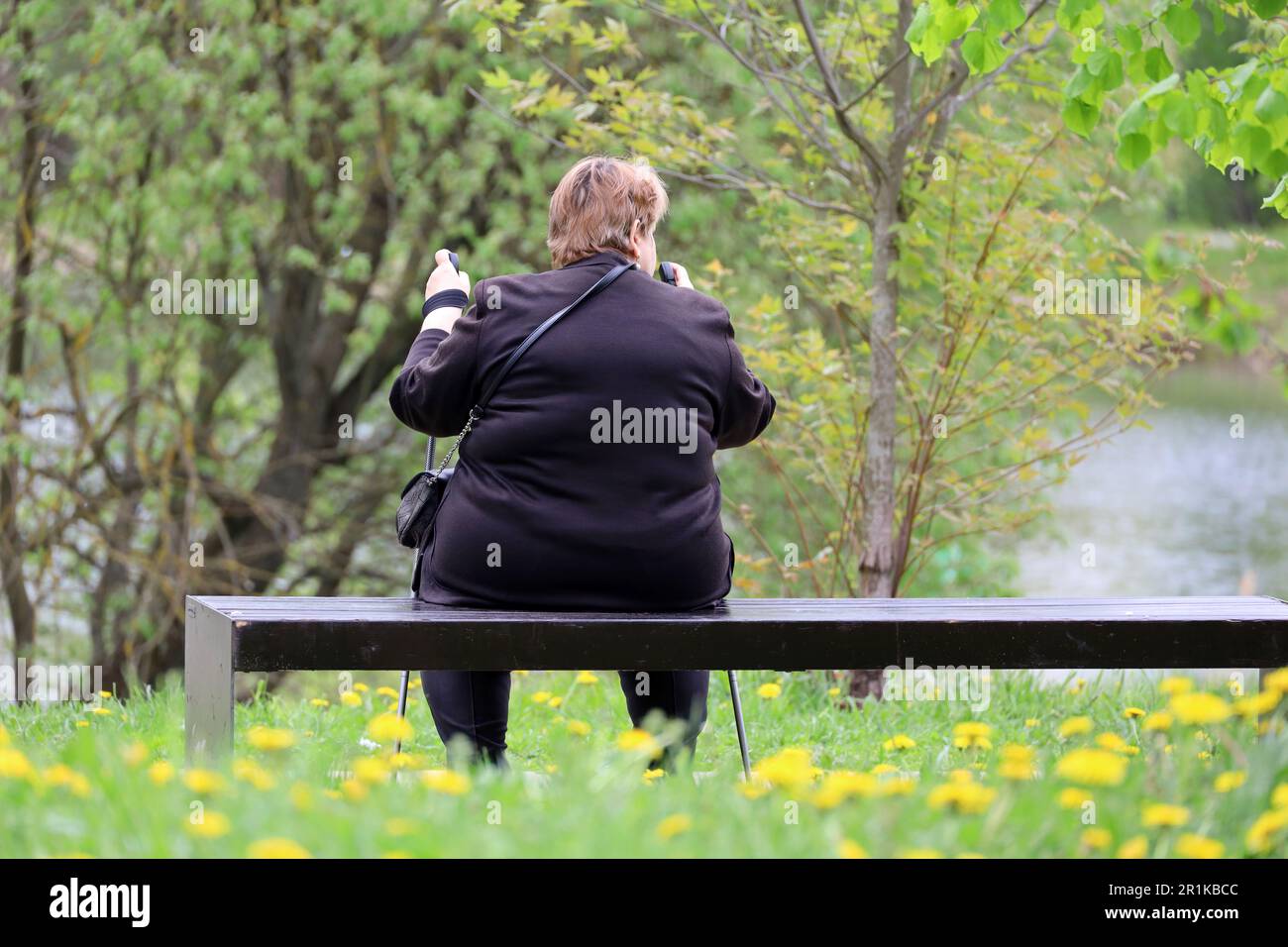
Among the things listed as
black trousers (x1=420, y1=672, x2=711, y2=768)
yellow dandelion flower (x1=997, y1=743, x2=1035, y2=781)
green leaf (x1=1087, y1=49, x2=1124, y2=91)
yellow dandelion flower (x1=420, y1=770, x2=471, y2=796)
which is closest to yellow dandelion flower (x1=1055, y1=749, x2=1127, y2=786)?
yellow dandelion flower (x1=997, y1=743, x2=1035, y2=781)

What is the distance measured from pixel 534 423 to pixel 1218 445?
67.7 ft

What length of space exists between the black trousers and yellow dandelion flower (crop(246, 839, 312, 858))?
121cm

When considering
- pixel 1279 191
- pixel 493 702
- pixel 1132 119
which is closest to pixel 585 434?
pixel 493 702

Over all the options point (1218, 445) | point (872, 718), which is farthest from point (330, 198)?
point (1218, 445)

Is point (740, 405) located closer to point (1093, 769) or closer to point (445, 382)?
point (445, 382)

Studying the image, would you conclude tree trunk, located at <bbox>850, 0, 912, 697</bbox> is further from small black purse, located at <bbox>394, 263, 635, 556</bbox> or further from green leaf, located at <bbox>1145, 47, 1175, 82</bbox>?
small black purse, located at <bbox>394, 263, 635, 556</bbox>

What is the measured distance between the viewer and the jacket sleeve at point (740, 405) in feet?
10.5

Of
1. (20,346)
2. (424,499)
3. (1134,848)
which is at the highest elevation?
(20,346)

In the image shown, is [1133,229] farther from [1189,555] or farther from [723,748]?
[723,748]

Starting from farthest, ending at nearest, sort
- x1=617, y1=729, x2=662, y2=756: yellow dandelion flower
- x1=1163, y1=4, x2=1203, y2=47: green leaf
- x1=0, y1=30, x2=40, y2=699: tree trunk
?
x1=0, y1=30, x2=40, y2=699: tree trunk → x1=1163, y1=4, x2=1203, y2=47: green leaf → x1=617, y1=729, x2=662, y2=756: yellow dandelion flower

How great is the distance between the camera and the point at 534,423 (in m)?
3.01

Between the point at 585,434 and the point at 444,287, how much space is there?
23.1 inches

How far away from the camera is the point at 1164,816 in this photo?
6.91 ft

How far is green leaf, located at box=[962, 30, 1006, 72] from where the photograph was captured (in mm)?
3451
